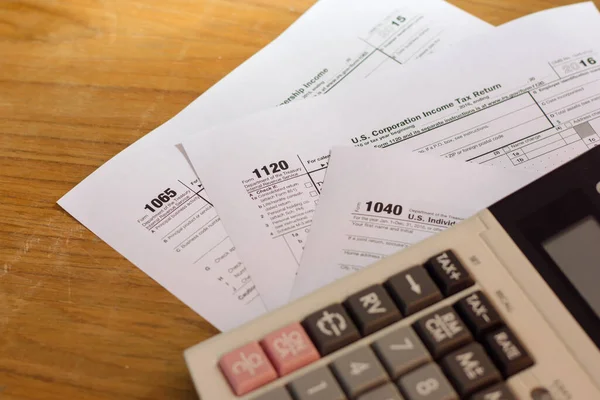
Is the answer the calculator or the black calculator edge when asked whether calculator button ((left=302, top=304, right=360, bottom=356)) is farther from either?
the black calculator edge

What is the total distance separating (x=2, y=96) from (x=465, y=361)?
353mm

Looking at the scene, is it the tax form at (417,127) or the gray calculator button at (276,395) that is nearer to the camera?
the gray calculator button at (276,395)

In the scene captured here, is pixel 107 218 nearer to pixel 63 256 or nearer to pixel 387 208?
pixel 63 256

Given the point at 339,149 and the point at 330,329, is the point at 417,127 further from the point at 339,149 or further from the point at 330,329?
the point at 330,329

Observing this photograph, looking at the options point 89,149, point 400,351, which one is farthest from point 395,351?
point 89,149

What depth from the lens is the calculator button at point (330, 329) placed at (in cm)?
31

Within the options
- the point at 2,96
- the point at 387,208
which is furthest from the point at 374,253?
the point at 2,96

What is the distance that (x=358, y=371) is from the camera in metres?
0.30

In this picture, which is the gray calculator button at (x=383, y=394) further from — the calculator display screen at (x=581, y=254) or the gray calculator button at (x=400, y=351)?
the calculator display screen at (x=581, y=254)

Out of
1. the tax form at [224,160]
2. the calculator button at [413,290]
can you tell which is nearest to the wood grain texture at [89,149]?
the tax form at [224,160]

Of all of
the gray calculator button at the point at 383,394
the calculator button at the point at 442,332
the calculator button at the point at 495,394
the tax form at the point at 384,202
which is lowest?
the calculator button at the point at 495,394

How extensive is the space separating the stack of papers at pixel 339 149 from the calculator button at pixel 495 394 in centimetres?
11

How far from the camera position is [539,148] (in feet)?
1.43

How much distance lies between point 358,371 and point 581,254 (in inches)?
5.4
